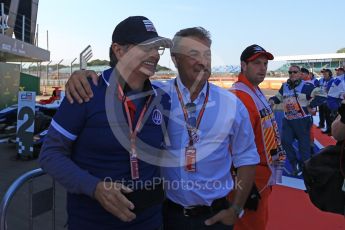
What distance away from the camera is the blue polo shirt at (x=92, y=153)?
1756mm

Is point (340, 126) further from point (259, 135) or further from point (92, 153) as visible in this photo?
point (92, 153)

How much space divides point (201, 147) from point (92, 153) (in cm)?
72

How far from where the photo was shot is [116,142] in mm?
1845

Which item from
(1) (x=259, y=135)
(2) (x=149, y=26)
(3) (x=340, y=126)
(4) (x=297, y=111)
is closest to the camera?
(2) (x=149, y=26)

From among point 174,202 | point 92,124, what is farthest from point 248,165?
point 92,124

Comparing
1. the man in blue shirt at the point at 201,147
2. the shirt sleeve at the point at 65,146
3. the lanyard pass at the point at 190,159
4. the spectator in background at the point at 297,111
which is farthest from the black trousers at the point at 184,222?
the spectator in background at the point at 297,111

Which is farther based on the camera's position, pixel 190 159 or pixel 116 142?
pixel 190 159

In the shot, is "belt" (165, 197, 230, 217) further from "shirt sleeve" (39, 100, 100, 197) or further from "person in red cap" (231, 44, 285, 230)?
"shirt sleeve" (39, 100, 100, 197)

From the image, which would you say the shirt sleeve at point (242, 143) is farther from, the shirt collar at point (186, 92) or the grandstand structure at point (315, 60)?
the grandstand structure at point (315, 60)

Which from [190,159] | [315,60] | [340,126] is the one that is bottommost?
[190,159]

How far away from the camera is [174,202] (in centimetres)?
236

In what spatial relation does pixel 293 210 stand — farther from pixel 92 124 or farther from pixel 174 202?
pixel 92 124

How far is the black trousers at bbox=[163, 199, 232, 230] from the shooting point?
2307mm

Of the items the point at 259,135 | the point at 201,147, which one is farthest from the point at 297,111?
the point at 201,147
